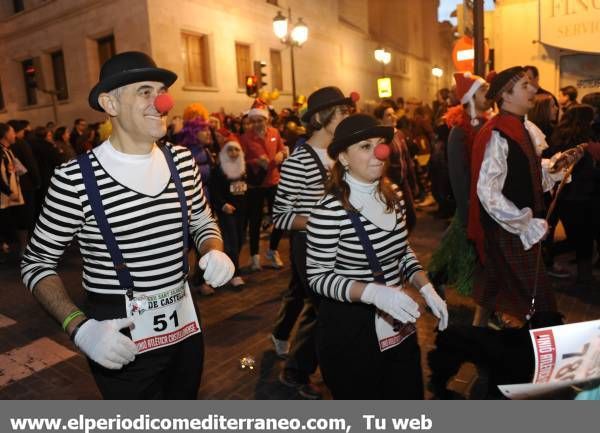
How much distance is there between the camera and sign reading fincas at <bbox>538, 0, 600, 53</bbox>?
10.5 meters

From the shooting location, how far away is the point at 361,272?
244 centimetres

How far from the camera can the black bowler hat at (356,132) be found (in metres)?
2.45

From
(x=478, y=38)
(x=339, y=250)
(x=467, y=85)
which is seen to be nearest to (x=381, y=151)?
(x=339, y=250)

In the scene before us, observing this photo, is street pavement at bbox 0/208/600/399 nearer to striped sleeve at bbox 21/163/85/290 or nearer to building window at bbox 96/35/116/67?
striped sleeve at bbox 21/163/85/290

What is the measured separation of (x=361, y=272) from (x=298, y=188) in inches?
48.2

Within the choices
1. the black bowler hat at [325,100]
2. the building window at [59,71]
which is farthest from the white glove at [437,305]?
the building window at [59,71]

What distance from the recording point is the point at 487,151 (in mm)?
3439

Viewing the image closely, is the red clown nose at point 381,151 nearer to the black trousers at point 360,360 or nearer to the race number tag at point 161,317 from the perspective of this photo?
the black trousers at point 360,360

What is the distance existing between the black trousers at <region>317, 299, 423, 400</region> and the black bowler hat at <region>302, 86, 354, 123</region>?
5.05 feet

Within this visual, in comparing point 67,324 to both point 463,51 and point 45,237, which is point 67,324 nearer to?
point 45,237

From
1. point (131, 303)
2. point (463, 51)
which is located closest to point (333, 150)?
point (131, 303)

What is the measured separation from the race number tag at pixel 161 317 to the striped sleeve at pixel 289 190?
133cm

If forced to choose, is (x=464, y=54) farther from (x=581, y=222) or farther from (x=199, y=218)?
(x=199, y=218)

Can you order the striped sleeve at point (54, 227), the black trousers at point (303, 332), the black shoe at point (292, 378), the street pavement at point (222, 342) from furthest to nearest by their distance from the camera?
the street pavement at point (222, 342), the black shoe at point (292, 378), the black trousers at point (303, 332), the striped sleeve at point (54, 227)
